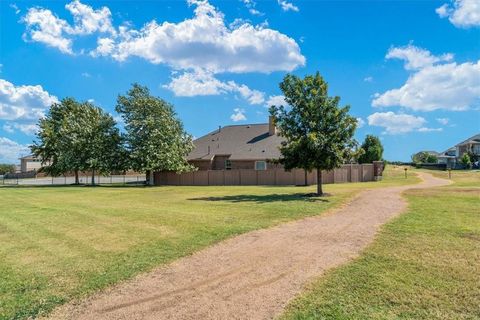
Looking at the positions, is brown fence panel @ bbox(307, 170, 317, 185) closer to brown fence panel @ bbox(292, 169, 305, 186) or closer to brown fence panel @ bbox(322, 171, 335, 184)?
brown fence panel @ bbox(292, 169, 305, 186)

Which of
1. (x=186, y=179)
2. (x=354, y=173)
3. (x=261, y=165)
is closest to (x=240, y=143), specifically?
(x=261, y=165)

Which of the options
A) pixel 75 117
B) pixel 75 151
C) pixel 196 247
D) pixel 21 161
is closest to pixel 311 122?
pixel 196 247

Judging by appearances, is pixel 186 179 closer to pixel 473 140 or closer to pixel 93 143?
pixel 93 143

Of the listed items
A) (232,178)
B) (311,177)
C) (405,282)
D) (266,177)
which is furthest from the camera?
(232,178)

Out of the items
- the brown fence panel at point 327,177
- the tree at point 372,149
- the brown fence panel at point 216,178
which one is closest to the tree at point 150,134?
the brown fence panel at point 216,178

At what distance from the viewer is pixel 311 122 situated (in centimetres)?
2058

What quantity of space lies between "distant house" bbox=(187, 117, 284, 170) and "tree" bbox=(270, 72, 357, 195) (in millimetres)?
15758

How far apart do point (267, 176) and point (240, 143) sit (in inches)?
339

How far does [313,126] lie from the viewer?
68.0ft

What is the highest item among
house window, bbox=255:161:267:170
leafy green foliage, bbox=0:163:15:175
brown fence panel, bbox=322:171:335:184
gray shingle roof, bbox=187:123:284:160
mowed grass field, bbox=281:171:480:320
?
gray shingle roof, bbox=187:123:284:160

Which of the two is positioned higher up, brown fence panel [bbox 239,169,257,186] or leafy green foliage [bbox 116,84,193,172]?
leafy green foliage [bbox 116,84,193,172]

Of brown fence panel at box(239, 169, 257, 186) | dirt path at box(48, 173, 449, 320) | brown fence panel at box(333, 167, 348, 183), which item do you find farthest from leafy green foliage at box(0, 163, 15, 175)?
dirt path at box(48, 173, 449, 320)

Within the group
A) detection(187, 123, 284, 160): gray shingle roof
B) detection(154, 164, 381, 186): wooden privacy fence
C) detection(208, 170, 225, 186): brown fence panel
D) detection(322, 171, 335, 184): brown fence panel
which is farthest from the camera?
detection(187, 123, 284, 160): gray shingle roof

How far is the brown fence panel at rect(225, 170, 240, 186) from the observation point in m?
36.2
